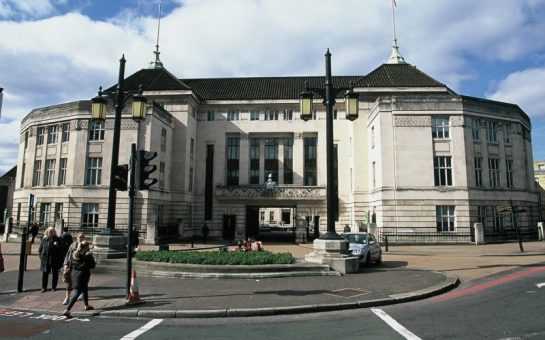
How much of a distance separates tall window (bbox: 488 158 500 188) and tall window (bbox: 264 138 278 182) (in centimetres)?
2139

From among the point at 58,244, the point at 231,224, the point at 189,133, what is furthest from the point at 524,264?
the point at 189,133

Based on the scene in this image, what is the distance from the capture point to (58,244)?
11.5 meters

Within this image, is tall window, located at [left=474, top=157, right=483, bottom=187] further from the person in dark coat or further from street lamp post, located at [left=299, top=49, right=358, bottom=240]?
the person in dark coat

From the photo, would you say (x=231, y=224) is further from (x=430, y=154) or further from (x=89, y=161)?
(x=430, y=154)

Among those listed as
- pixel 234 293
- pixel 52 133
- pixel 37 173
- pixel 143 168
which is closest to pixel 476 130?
pixel 234 293

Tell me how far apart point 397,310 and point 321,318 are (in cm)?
199

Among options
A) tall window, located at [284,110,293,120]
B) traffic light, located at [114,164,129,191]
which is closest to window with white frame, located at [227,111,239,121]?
tall window, located at [284,110,293,120]

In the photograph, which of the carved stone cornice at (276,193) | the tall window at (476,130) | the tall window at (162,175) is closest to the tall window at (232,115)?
the carved stone cornice at (276,193)

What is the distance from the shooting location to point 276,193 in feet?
132

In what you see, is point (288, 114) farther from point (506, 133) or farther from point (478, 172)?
point (506, 133)

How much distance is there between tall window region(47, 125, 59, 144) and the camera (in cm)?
3650

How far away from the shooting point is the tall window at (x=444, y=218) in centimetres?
3206

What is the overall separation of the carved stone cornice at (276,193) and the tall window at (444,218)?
1162 centimetres

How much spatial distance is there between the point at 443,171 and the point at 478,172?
11.5 ft
